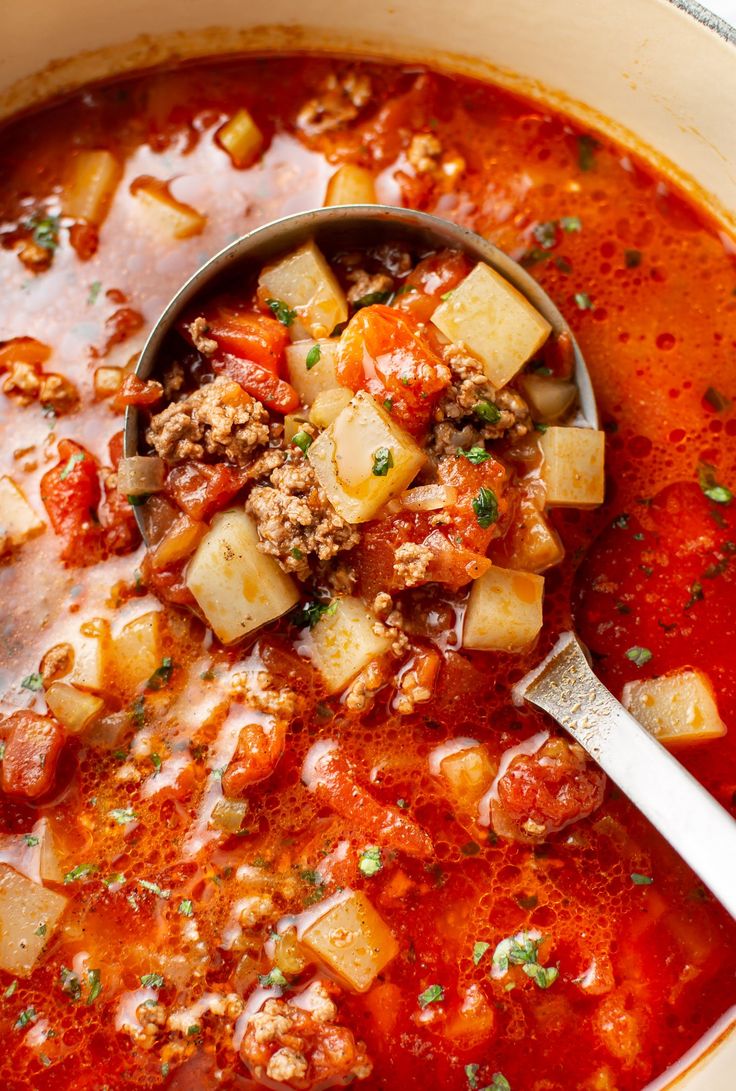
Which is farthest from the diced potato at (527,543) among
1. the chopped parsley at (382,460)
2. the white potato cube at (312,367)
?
the white potato cube at (312,367)

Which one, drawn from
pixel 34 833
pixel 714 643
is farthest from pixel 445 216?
pixel 34 833

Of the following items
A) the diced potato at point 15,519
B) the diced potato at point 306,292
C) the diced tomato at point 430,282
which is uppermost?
the diced tomato at point 430,282

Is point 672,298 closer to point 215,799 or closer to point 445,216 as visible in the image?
point 445,216

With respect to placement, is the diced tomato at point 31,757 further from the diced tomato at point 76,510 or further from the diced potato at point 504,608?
the diced potato at point 504,608

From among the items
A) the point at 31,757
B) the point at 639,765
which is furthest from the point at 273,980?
the point at 639,765

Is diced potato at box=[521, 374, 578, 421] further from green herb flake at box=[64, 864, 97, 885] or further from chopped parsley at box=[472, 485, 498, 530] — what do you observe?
green herb flake at box=[64, 864, 97, 885]
